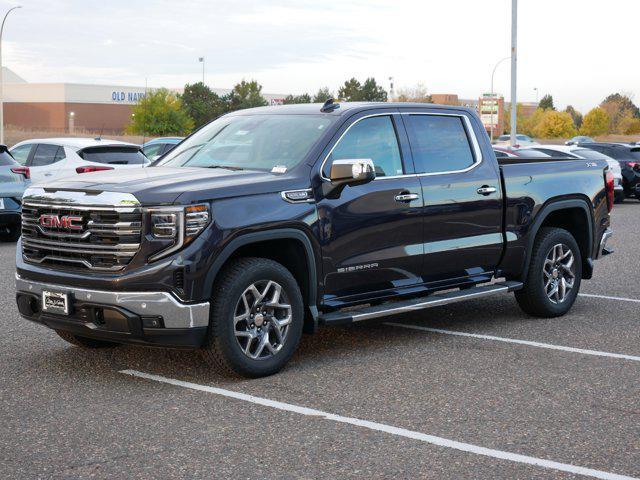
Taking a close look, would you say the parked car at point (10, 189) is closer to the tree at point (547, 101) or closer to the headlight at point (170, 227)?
the headlight at point (170, 227)

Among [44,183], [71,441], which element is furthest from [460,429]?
[44,183]

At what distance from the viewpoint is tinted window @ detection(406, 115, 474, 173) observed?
26.0ft

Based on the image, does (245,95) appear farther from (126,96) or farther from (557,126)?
(557,126)

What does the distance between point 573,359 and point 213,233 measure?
289 cm

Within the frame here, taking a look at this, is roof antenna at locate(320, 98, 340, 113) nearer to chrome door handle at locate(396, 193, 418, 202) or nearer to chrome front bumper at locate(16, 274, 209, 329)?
chrome door handle at locate(396, 193, 418, 202)

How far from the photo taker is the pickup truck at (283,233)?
6.28 m

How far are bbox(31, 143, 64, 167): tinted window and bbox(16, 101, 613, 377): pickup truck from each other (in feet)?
35.4

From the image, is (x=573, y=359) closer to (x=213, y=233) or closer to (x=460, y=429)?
(x=460, y=429)

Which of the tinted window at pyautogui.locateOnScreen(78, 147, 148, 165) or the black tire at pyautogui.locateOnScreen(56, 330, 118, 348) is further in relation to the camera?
the tinted window at pyautogui.locateOnScreen(78, 147, 148, 165)

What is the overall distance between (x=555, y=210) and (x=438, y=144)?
1581mm

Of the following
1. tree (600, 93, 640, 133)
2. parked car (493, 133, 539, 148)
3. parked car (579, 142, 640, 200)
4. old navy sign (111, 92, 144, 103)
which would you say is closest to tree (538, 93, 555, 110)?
tree (600, 93, 640, 133)

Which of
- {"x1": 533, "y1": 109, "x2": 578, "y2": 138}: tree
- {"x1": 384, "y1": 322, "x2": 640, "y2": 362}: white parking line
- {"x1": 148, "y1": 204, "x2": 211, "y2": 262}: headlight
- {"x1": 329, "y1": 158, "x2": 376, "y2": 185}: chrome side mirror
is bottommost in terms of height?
{"x1": 384, "y1": 322, "x2": 640, "y2": 362}: white parking line

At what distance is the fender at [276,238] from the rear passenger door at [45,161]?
12076 mm

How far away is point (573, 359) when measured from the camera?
7.39 m
